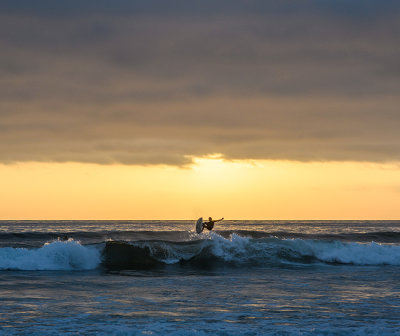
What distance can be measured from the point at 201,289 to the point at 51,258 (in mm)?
11398

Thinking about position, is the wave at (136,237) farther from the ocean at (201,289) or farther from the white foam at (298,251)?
the ocean at (201,289)

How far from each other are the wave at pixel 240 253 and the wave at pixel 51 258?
139 centimetres

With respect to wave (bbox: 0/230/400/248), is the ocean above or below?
below

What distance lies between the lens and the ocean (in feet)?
42.5

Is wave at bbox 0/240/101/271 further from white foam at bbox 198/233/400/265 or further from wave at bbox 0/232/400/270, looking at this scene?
white foam at bbox 198/233/400/265

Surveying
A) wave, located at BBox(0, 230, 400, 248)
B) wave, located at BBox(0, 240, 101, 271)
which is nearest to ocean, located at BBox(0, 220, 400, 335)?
wave, located at BBox(0, 240, 101, 271)

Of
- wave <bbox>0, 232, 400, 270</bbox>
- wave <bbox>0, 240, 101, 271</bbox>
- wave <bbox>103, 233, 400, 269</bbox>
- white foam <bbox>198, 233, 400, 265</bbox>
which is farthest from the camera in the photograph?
white foam <bbox>198, 233, 400, 265</bbox>

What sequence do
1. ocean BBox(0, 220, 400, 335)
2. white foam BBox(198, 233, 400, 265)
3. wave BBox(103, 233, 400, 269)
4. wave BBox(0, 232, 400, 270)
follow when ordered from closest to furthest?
ocean BBox(0, 220, 400, 335), wave BBox(0, 232, 400, 270), wave BBox(103, 233, 400, 269), white foam BBox(198, 233, 400, 265)

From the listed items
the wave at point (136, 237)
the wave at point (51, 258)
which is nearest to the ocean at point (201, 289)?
the wave at point (51, 258)

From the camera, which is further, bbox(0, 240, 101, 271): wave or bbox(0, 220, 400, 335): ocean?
bbox(0, 240, 101, 271): wave

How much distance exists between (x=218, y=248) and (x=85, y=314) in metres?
18.7

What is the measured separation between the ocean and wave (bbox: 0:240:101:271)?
5cm

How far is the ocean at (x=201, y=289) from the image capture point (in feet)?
42.5

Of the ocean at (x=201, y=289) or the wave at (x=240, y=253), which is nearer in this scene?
the ocean at (x=201, y=289)
